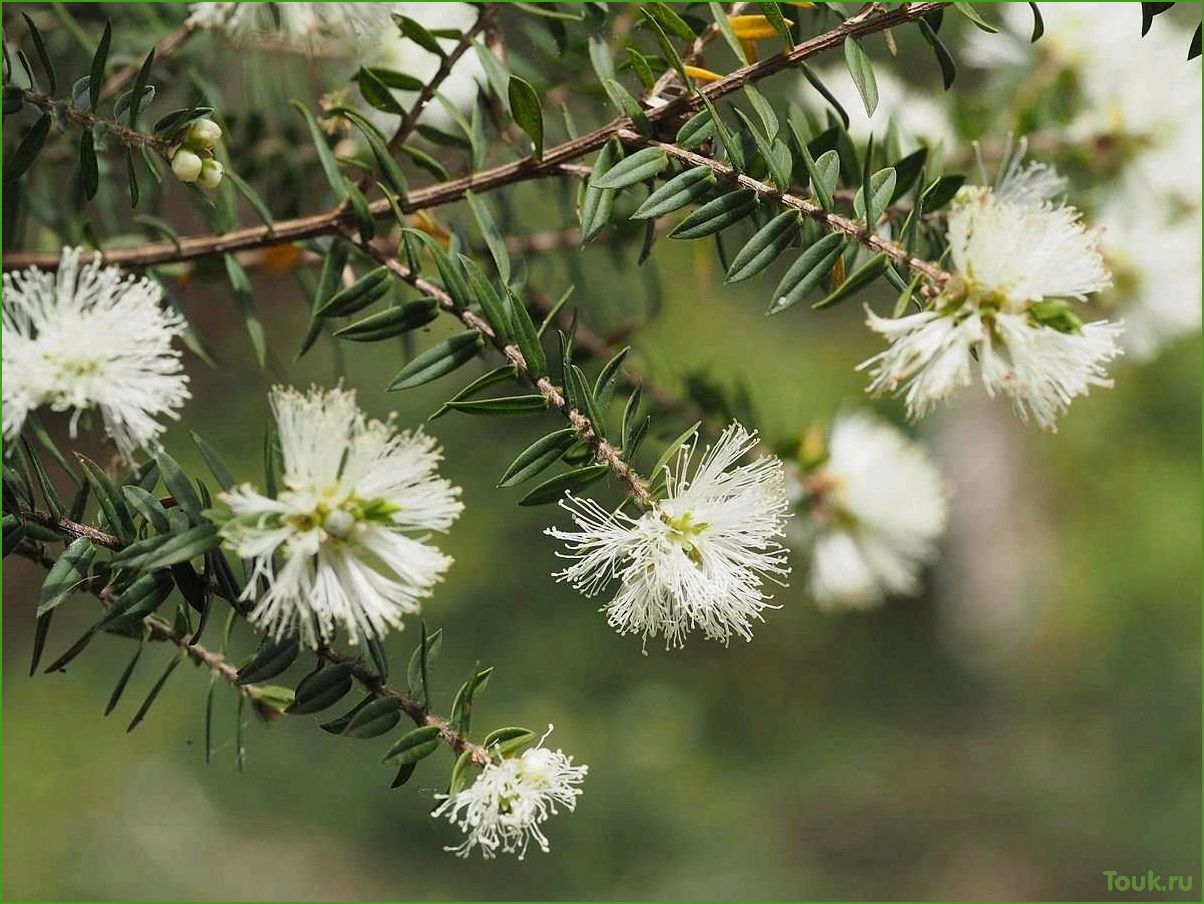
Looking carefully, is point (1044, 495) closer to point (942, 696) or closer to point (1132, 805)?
point (942, 696)

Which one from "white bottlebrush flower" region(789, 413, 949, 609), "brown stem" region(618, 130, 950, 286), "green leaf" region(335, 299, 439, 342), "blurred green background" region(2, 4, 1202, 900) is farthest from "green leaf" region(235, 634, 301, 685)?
"blurred green background" region(2, 4, 1202, 900)

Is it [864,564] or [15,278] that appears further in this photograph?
[864,564]

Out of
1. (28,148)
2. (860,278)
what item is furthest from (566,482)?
(28,148)

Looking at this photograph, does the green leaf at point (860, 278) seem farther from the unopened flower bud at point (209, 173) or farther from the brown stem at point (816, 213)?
the unopened flower bud at point (209, 173)

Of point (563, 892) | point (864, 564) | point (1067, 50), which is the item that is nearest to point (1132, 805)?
point (563, 892)

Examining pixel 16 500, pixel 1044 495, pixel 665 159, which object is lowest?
pixel 16 500

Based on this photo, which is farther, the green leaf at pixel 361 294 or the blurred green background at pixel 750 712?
the blurred green background at pixel 750 712

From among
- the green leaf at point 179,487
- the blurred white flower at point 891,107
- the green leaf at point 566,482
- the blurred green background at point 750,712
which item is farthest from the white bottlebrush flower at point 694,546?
the blurred green background at point 750,712
